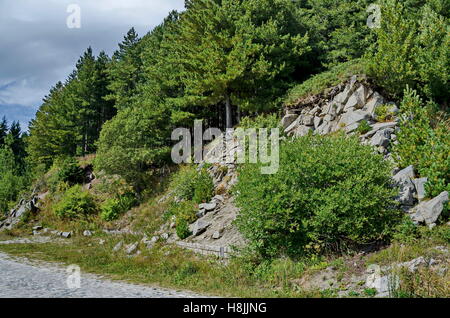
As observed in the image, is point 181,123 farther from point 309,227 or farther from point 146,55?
point 309,227

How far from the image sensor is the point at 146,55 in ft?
125

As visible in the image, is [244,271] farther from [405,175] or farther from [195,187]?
[195,187]

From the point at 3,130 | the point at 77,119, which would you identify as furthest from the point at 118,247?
the point at 3,130

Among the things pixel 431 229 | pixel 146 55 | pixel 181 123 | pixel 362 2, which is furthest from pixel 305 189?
pixel 146 55

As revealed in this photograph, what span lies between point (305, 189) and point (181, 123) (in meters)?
20.3

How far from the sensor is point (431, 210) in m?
10.1

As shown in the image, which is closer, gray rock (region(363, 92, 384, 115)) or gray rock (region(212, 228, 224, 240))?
gray rock (region(212, 228, 224, 240))

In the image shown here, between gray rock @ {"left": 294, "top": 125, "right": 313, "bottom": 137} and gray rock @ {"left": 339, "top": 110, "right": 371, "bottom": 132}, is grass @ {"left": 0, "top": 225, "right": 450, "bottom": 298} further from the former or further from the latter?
gray rock @ {"left": 294, "top": 125, "right": 313, "bottom": 137}

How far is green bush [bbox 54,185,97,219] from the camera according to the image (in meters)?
30.0

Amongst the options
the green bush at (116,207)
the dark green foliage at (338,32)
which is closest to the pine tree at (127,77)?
the green bush at (116,207)

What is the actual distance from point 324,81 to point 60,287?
19.3m

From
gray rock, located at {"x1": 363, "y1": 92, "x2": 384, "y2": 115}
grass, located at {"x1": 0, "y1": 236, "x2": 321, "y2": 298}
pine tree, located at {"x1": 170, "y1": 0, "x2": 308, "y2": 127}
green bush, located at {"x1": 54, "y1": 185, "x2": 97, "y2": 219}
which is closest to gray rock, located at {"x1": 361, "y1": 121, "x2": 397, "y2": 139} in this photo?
gray rock, located at {"x1": 363, "y1": 92, "x2": 384, "y2": 115}

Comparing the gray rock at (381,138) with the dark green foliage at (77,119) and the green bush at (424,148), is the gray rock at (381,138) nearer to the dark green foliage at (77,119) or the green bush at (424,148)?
the green bush at (424,148)

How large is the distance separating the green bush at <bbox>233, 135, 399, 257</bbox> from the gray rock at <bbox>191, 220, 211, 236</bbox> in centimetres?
519
